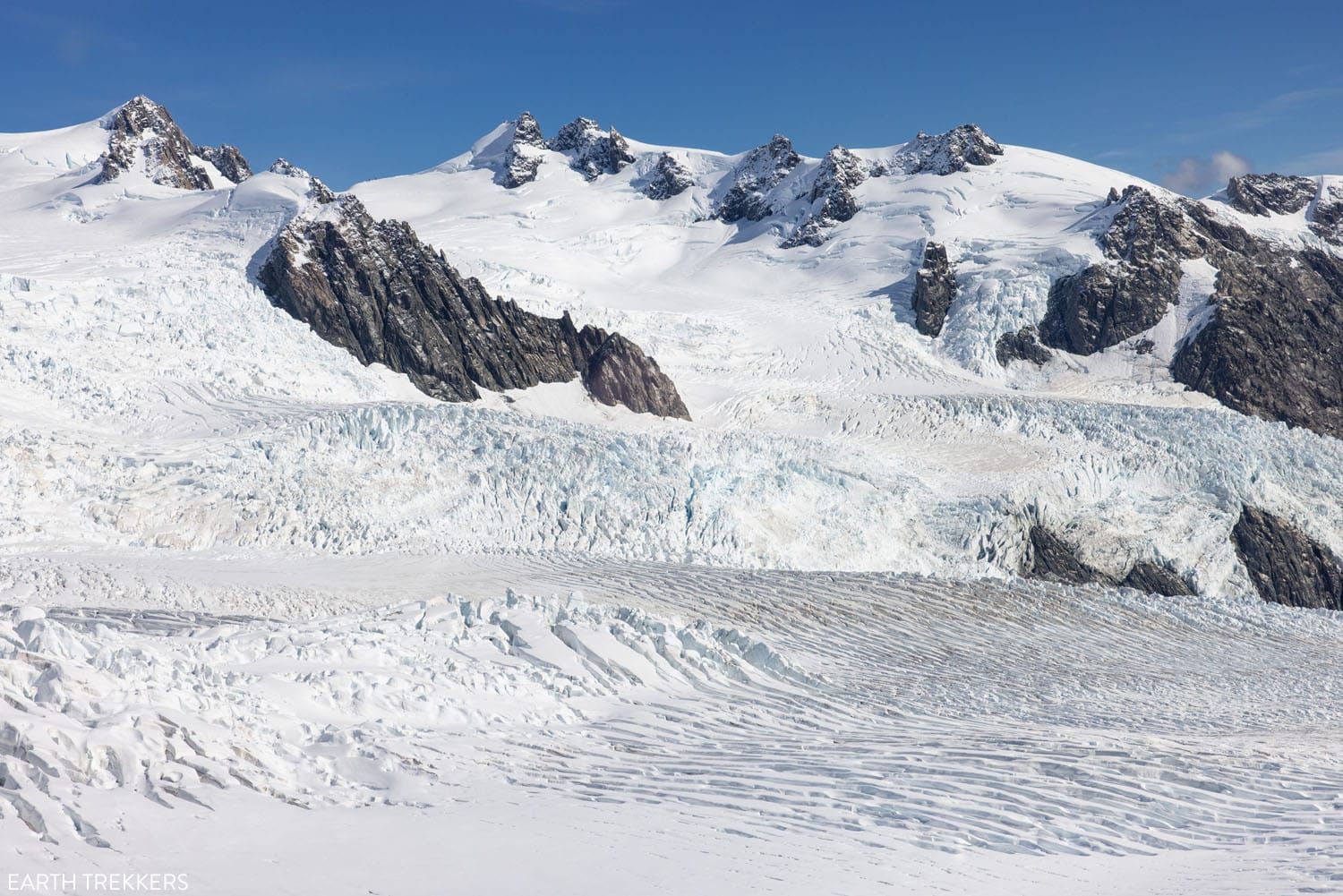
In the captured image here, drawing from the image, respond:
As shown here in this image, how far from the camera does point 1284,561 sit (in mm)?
37625

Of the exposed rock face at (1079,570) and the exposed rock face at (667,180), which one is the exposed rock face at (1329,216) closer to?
the exposed rock face at (1079,570)

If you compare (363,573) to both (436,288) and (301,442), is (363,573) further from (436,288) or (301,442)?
(436,288)

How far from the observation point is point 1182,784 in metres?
11.8

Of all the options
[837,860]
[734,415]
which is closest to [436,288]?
[734,415]

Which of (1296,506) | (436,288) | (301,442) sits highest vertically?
(436,288)

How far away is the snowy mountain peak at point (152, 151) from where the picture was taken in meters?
63.8

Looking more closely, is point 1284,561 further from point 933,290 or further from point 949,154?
point 949,154

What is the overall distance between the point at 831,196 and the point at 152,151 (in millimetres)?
41078

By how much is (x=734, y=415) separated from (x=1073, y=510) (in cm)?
1306

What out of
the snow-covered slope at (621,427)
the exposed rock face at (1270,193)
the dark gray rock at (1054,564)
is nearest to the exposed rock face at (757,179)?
the snow-covered slope at (621,427)

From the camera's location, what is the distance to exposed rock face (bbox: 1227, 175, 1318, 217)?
6494 centimetres

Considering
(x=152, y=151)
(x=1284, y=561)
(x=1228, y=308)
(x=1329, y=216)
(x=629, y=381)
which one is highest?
(x=1329, y=216)

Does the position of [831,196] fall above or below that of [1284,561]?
above

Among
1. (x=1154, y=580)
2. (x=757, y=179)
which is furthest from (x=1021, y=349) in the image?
(x=757, y=179)
